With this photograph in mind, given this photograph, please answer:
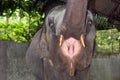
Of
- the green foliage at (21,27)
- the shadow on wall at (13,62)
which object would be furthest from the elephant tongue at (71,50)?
the green foliage at (21,27)

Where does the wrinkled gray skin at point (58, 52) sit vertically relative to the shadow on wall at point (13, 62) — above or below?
above

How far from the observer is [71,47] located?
2.48 meters

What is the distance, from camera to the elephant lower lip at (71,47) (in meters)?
2.44

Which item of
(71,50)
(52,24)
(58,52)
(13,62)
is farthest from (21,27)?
(71,50)

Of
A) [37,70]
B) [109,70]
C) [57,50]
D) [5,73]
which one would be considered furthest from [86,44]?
[109,70]

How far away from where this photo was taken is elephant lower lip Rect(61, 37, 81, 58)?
2.44 meters

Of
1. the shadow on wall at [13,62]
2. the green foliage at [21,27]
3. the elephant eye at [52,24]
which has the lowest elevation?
the shadow on wall at [13,62]

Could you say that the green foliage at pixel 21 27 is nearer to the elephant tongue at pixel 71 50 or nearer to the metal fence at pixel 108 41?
the metal fence at pixel 108 41

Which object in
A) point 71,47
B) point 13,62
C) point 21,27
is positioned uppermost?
point 71,47

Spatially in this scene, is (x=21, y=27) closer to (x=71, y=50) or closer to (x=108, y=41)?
(x=108, y=41)

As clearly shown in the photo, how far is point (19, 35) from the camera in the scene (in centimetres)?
593

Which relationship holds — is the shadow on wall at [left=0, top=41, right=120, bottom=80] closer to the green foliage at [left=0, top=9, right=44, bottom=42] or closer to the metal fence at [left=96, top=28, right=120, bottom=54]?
the green foliage at [left=0, top=9, right=44, bottom=42]

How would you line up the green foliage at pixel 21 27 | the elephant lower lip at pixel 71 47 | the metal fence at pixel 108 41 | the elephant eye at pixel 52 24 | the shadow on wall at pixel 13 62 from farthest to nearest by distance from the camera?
the metal fence at pixel 108 41 → the green foliage at pixel 21 27 → the shadow on wall at pixel 13 62 → the elephant eye at pixel 52 24 → the elephant lower lip at pixel 71 47

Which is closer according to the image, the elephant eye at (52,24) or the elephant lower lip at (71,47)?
the elephant lower lip at (71,47)
